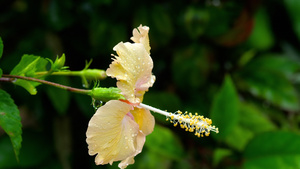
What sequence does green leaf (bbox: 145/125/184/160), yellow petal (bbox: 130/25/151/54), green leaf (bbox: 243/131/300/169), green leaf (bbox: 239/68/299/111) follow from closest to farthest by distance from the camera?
yellow petal (bbox: 130/25/151/54), green leaf (bbox: 243/131/300/169), green leaf (bbox: 145/125/184/160), green leaf (bbox: 239/68/299/111)

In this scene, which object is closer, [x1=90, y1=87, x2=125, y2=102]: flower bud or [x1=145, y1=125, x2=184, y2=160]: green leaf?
[x1=90, y1=87, x2=125, y2=102]: flower bud

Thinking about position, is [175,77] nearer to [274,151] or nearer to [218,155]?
[218,155]

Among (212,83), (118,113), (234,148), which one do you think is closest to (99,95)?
(118,113)

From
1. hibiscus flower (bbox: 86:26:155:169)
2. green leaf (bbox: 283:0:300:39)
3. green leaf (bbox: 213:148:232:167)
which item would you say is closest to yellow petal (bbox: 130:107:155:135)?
hibiscus flower (bbox: 86:26:155:169)

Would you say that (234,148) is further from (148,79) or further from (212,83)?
(148,79)

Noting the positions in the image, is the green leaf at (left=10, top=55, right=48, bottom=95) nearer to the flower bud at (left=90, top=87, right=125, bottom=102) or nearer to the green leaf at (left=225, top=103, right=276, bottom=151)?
the flower bud at (left=90, top=87, right=125, bottom=102)

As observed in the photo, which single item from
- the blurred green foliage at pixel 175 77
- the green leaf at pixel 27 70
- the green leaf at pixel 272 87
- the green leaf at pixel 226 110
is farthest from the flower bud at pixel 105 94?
the green leaf at pixel 272 87

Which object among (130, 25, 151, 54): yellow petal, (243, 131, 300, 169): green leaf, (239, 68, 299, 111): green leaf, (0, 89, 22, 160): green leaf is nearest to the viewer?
(0, 89, 22, 160): green leaf

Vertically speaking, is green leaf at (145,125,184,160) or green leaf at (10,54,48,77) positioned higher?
green leaf at (145,125,184,160)
